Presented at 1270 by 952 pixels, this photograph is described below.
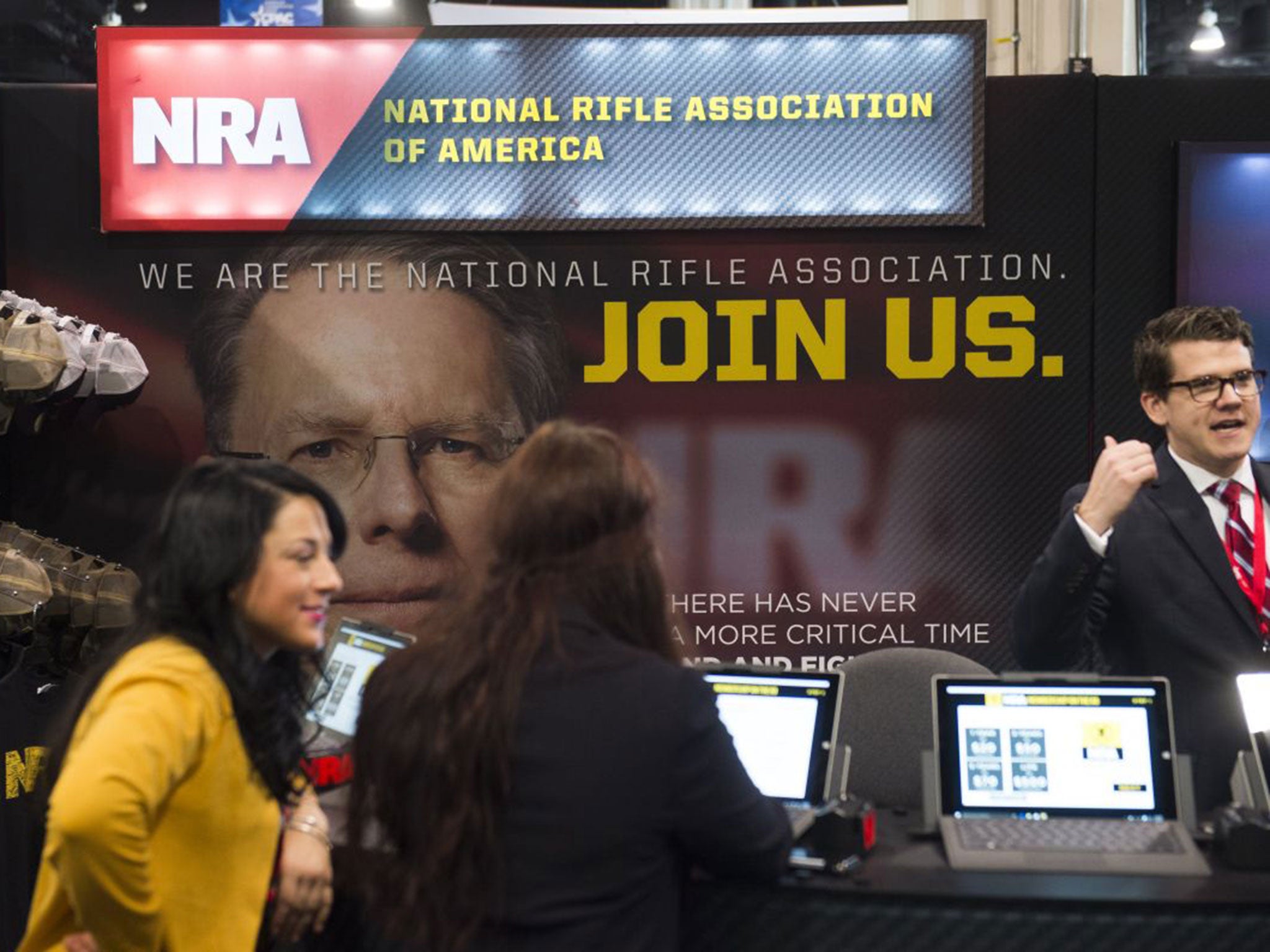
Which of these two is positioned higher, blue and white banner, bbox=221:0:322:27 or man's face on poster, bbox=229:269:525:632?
blue and white banner, bbox=221:0:322:27

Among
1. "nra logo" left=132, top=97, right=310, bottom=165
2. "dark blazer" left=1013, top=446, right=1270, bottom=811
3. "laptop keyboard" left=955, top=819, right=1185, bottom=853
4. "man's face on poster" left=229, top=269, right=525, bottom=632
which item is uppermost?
"nra logo" left=132, top=97, right=310, bottom=165

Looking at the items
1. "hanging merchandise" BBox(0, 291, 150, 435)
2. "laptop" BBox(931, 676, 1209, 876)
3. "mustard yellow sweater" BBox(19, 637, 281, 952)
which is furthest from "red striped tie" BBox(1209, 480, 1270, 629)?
"hanging merchandise" BBox(0, 291, 150, 435)

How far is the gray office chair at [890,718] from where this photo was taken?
10.5 ft

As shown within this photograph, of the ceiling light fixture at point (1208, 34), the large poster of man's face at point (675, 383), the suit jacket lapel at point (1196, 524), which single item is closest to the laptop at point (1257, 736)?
the suit jacket lapel at point (1196, 524)

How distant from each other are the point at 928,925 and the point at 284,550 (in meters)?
1.12

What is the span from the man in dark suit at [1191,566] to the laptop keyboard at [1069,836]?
41 cm

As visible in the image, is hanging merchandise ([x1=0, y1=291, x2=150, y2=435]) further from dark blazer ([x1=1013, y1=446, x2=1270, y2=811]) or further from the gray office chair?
dark blazer ([x1=1013, y1=446, x2=1270, y2=811])

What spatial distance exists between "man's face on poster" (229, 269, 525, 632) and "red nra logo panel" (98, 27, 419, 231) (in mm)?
323

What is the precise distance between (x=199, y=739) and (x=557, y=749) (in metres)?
0.50

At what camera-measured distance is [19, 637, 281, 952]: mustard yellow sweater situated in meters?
1.86

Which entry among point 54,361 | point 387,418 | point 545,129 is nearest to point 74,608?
point 54,361

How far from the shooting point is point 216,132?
4.43 m

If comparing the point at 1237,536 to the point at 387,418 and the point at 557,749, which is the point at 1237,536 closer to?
the point at 557,749

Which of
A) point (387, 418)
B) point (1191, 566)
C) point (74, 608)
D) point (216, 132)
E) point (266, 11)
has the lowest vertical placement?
point (74, 608)
